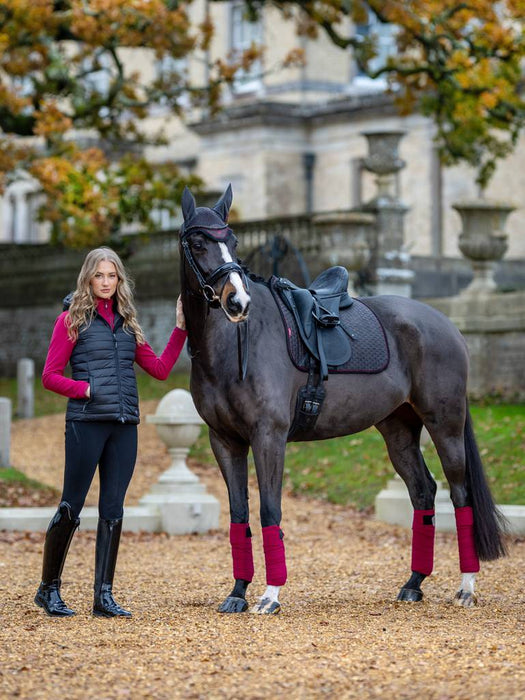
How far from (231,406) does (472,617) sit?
1.82 meters

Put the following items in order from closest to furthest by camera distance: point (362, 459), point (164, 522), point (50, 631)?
point (50, 631) → point (164, 522) → point (362, 459)

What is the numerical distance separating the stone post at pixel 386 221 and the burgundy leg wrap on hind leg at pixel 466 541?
13240 mm

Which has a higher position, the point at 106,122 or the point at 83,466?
the point at 106,122

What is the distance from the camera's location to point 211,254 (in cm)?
760

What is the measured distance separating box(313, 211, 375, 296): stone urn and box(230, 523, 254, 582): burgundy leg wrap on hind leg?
43.4 feet

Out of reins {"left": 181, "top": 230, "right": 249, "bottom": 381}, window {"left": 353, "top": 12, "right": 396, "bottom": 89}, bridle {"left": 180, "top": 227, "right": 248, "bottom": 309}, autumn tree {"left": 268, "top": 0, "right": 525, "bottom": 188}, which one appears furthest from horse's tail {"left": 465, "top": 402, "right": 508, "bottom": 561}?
window {"left": 353, "top": 12, "right": 396, "bottom": 89}

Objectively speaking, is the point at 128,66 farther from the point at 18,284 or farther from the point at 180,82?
the point at 180,82

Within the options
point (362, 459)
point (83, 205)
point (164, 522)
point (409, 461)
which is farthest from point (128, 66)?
point (409, 461)

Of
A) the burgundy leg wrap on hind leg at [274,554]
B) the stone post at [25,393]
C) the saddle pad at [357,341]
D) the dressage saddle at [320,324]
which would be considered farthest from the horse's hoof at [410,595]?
the stone post at [25,393]

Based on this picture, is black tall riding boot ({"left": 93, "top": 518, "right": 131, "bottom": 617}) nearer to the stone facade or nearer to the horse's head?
the horse's head

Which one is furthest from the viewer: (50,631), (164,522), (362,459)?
(362,459)

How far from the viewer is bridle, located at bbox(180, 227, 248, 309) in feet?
24.7

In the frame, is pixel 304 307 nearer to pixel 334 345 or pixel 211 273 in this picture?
pixel 334 345

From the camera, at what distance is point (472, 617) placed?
7750 mm
